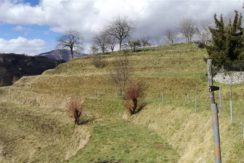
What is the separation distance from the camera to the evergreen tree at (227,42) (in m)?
44.8

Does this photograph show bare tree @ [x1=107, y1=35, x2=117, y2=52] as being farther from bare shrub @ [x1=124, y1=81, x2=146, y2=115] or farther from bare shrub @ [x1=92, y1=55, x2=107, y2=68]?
bare shrub @ [x1=124, y1=81, x2=146, y2=115]

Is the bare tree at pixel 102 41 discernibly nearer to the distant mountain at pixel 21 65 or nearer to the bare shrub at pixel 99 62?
the bare shrub at pixel 99 62

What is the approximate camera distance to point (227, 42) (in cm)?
4447

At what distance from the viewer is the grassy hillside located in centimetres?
2788

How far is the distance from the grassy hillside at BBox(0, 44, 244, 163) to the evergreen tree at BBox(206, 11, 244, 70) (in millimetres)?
4258

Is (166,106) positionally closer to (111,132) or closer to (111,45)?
(111,132)

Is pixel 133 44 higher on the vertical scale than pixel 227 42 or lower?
higher

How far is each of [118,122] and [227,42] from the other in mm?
16320

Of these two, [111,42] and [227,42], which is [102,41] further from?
[227,42]

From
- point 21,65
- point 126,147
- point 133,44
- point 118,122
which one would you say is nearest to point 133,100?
point 118,122

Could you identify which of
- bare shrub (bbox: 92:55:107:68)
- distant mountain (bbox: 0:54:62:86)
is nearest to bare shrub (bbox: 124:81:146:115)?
bare shrub (bbox: 92:55:107:68)

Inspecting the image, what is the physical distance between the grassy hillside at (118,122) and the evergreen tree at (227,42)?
14.0ft

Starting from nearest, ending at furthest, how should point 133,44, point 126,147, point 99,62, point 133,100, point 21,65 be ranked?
1. point 126,147
2. point 133,100
3. point 99,62
4. point 133,44
5. point 21,65

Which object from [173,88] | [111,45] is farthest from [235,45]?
[111,45]
